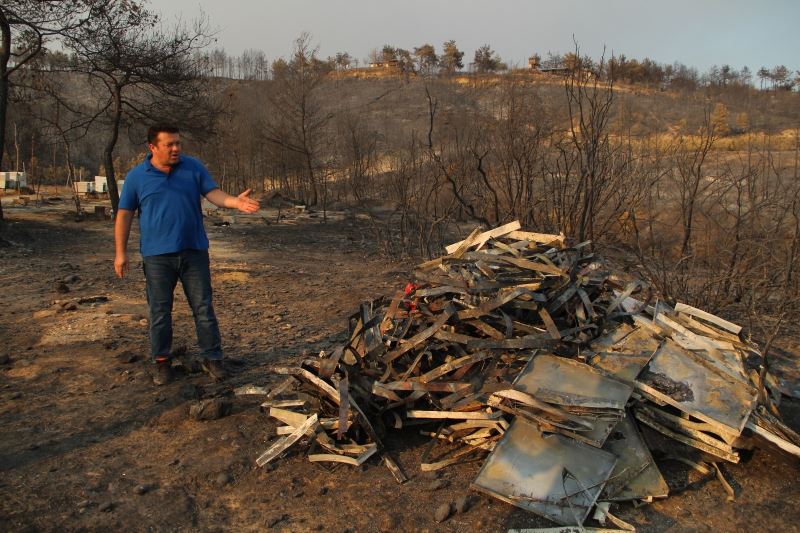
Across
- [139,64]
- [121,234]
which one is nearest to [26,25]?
[139,64]

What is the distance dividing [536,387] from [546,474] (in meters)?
0.54

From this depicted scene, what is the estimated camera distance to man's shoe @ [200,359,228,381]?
Answer: 432cm

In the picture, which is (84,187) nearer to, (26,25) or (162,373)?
(26,25)

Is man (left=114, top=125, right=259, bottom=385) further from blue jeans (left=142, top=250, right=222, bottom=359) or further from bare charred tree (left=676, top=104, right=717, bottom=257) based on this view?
bare charred tree (left=676, top=104, right=717, bottom=257)

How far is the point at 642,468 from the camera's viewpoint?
3.03 m

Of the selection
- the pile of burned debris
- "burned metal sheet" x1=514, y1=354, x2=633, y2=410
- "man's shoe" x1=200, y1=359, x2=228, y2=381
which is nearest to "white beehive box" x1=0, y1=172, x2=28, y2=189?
"man's shoe" x1=200, y1=359, x2=228, y2=381

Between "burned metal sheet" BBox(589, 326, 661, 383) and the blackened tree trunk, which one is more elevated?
the blackened tree trunk

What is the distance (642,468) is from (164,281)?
10.8 feet

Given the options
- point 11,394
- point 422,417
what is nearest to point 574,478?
point 422,417

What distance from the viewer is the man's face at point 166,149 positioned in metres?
4.05

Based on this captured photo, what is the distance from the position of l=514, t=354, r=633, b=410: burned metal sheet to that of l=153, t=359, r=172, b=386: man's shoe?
2.50m

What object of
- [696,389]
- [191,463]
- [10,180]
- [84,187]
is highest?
[10,180]

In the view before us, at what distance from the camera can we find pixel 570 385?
11.0 ft

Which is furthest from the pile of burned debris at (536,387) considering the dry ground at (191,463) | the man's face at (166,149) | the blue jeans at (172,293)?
the man's face at (166,149)
